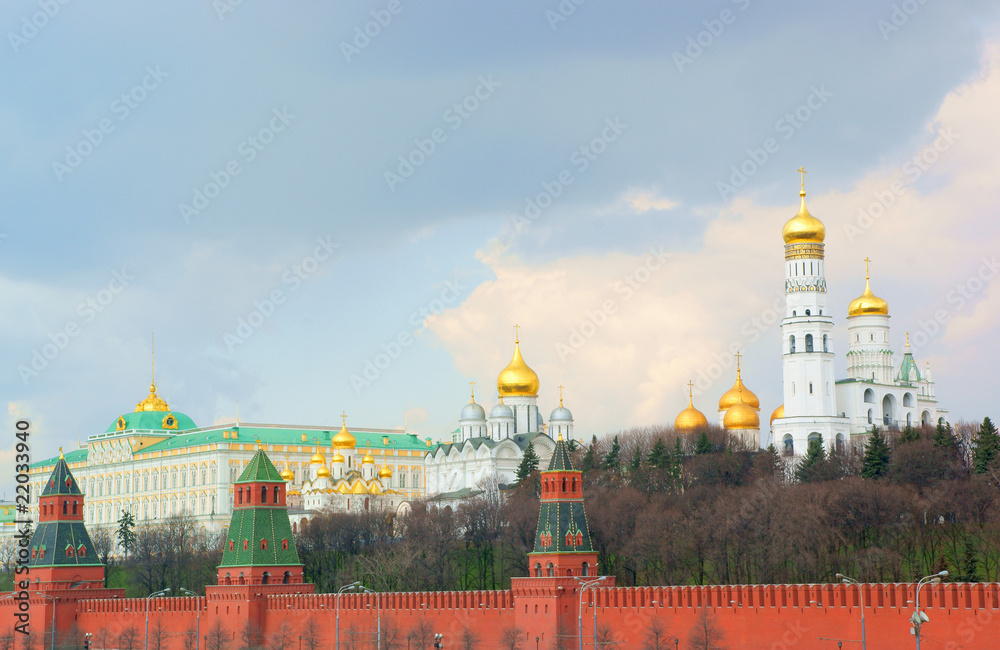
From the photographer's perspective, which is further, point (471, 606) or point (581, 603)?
point (471, 606)

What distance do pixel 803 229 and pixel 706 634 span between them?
38332 millimetres

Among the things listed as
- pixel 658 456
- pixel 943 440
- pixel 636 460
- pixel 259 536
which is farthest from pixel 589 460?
pixel 259 536

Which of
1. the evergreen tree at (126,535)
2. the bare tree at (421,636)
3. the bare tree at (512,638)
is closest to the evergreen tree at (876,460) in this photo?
the bare tree at (512,638)

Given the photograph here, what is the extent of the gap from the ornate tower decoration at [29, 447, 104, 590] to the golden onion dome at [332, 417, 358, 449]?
1869 inches

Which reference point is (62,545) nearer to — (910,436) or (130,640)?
(130,640)

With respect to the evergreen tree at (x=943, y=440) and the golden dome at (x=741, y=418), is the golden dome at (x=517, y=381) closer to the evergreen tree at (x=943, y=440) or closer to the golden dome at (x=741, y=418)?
the golden dome at (x=741, y=418)

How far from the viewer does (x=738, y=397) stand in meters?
94.2

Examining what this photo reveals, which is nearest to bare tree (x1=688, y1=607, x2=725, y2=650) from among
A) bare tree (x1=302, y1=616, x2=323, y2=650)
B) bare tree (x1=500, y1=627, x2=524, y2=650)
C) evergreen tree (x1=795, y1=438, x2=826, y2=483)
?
bare tree (x1=500, y1=627, x2=524, y2=650)

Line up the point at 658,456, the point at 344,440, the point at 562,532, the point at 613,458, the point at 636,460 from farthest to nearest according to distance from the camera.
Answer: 1. the point at 344,440
2. the point at 613,458
3. the point at 636,460
4. the point at 658,456
5. the point at 562,532

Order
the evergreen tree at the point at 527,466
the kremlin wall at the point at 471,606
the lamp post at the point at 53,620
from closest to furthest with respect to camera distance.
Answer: the kremlin wall at the point at 471,606, the lamp post at the point at 53,620, the evergreen tree at the point at 527,466

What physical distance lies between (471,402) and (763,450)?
30.7m

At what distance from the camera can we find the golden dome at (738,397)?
309ft

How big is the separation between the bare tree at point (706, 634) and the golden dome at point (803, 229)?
123 feet

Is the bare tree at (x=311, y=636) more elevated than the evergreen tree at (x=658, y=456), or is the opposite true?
the evergreen tree at (x=658, y=456)
